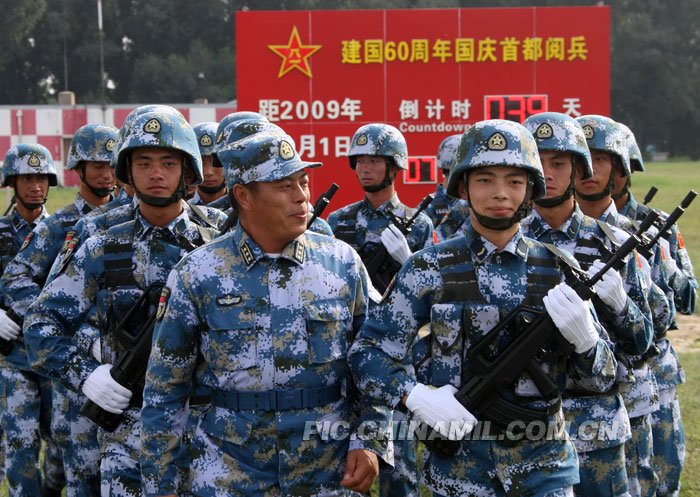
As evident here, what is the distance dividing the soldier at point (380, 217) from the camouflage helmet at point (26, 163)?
2.31 m

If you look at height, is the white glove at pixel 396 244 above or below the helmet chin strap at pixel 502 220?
below

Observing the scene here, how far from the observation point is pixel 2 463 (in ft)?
27.3

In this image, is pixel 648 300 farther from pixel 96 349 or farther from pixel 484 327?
pixel 96 349

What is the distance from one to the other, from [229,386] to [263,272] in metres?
0.45

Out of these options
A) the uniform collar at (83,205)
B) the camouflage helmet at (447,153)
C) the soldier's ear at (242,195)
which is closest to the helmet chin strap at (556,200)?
the soldier's ear at (242,195)

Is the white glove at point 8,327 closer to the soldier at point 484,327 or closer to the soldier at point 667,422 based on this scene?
the soldier at point 484,327

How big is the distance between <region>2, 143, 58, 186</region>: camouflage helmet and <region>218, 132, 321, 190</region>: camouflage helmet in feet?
15.8

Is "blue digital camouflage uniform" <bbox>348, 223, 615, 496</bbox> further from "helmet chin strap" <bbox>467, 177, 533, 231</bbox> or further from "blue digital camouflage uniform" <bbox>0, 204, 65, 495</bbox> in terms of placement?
Result: "blue digital camouflage uniform" <bbox>0, 204, 65, 495</bbox>

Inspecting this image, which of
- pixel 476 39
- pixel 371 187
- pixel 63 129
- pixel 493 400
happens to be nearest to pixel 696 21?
pixel 63 129

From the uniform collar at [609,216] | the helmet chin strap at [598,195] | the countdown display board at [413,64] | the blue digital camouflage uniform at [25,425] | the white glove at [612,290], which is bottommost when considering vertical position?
the blue digital camouflage uniform at [25,425]

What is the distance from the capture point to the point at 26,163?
8.68 m

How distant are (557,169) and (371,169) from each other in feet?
12.2

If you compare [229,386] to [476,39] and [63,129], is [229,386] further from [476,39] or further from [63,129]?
[63,129]

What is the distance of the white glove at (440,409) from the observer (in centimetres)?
418
